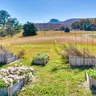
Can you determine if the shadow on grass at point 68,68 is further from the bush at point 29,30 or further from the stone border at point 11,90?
the bush at point 29,30

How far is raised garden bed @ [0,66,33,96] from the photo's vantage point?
26.8 ft

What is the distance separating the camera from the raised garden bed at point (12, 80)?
26.8 ft

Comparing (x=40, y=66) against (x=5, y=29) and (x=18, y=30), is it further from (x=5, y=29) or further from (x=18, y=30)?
(x=18, y=30)

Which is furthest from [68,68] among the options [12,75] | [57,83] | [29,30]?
[29,30]

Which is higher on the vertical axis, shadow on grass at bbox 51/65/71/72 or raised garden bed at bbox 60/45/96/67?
raised garden bed at bbox 60/45/96/67

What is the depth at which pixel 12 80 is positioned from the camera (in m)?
8.62

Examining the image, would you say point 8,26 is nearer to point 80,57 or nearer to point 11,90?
point 80,57

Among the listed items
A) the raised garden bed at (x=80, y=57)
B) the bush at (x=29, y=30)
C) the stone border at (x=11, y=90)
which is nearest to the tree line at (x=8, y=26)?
the bush at (x=29, y=30)

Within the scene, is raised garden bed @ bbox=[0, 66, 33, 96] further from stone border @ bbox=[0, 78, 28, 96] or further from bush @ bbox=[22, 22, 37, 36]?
bush @ bbox=[22, 22, 37, 36]

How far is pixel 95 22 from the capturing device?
212 ft

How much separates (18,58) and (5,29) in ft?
124

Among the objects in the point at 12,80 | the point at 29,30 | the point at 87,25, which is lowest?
the point at 12,80

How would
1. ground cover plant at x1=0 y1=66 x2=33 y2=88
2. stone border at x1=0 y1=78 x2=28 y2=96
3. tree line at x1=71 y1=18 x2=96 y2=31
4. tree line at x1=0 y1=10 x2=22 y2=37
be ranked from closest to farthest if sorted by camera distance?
stone border at x1=0 y1=78 x2=28 y2=96 < ground cover plant at x1=0 y1=66 x2=33 y2=88 < tree line at x1=0 y1=10 x2=22 y2=37 < tree line at x1=71 y1=18 x2=96 y2=31

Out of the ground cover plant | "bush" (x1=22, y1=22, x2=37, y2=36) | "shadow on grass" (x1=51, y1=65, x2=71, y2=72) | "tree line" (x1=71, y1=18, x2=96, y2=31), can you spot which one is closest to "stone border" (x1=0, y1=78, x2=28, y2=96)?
the ground cover plant
